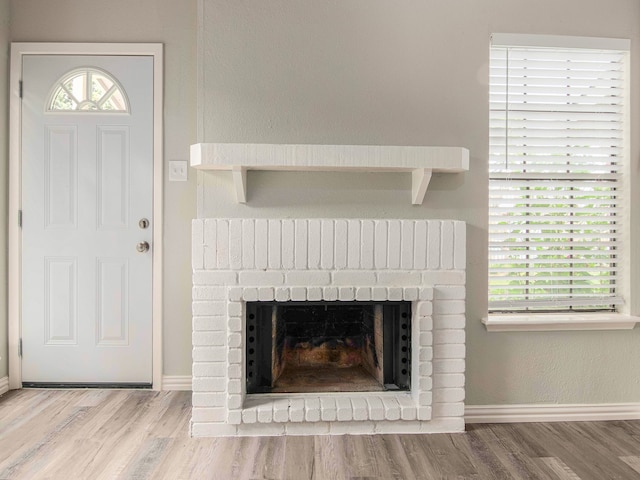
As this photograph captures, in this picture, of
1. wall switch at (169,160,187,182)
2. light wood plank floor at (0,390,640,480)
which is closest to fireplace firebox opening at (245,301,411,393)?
light wood plank floor at (0,390,640,480)

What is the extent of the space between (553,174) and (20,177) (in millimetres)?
3080

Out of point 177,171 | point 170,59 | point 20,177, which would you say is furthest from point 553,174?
point 20,177

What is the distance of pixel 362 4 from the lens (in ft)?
7.29

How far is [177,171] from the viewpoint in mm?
2758

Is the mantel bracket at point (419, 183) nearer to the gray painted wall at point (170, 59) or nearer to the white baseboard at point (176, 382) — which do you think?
the gray painted wall at point (170, 59)

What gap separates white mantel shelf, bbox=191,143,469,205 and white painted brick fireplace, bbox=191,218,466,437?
0.26 meters

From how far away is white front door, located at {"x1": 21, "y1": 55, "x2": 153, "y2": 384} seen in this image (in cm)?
274

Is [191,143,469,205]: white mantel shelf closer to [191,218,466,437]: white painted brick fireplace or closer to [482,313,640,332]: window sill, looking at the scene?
[191,218,466,437]: white painted brick fireplace

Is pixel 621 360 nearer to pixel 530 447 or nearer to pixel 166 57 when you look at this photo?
pixel 530 447

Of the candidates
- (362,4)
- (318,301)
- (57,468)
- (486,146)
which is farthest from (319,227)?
(57,468)

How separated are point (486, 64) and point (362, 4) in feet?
2.26

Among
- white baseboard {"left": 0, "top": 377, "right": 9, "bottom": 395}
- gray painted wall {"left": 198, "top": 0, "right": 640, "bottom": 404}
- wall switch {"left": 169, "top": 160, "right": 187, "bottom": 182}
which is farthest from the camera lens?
wall switch {"left": 169, "top": 160, "right": 187, "bottom": 182}

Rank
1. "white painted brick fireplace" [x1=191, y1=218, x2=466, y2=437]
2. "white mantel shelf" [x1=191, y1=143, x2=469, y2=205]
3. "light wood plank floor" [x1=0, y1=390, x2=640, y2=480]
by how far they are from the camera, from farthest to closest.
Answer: "white painted brick fireplace" [x1=191, y1=218, x2=466, y2=437] < "white mantel shelf" [x1=191, y1=143, x2=469, y2=205] < "light wood plank floor" [x1=0, y1=390, x2=640, y2=480]

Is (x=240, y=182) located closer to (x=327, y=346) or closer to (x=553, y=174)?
(x=327, y=346)
